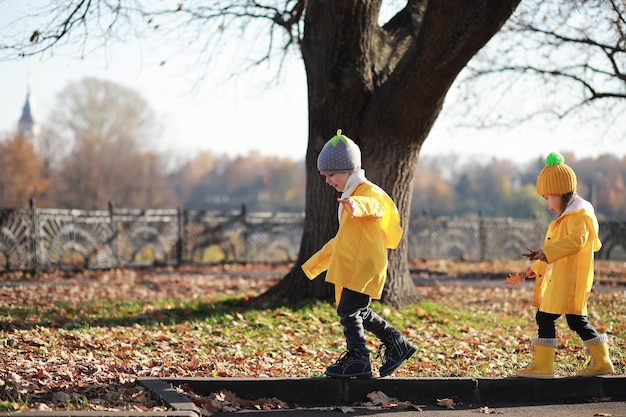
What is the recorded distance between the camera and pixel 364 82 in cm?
960

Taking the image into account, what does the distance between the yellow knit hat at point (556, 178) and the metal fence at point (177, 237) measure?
14.4m

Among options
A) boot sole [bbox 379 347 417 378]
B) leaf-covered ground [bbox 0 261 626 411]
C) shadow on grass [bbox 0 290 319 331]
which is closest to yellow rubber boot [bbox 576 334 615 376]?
leaf-covered ground [bbox 0 261 626 411]

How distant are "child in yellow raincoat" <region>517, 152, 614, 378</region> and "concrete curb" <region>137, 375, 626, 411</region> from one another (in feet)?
0.36

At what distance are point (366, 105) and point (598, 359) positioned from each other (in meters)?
4.85

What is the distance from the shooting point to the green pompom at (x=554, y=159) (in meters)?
5.74

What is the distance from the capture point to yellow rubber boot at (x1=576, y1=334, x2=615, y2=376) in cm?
561

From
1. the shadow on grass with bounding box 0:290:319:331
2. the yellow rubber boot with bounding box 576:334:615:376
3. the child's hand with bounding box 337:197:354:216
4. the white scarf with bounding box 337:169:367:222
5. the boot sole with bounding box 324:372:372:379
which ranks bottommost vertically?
the shadow on grass with bounding box 0:290:319:331

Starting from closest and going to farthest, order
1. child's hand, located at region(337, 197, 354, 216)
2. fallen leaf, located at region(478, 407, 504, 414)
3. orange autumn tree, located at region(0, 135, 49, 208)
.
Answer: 1. child's hand, located at region(337, 197, 354, 216)
2. fallen leaf, located at region(478, 407, 504, 414)
3. orange autumn tree, located at region(0, 135, 49, 208)

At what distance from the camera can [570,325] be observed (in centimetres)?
564

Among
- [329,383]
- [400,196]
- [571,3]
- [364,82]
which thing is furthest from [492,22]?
[571,3]

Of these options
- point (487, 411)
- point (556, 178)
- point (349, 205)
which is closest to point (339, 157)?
point (349, 205)

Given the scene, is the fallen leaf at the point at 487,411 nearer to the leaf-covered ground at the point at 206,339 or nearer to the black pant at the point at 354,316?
the leaf-covered ground at the point at 206,339

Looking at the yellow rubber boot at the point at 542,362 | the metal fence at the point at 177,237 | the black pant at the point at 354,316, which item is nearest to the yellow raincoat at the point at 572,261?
the yellow rubber boot at the point at 542,362

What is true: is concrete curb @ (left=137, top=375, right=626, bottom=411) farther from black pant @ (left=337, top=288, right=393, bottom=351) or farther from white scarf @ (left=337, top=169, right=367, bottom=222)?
white scarf @ (left=337, top=169, right=367, bottom=222)
